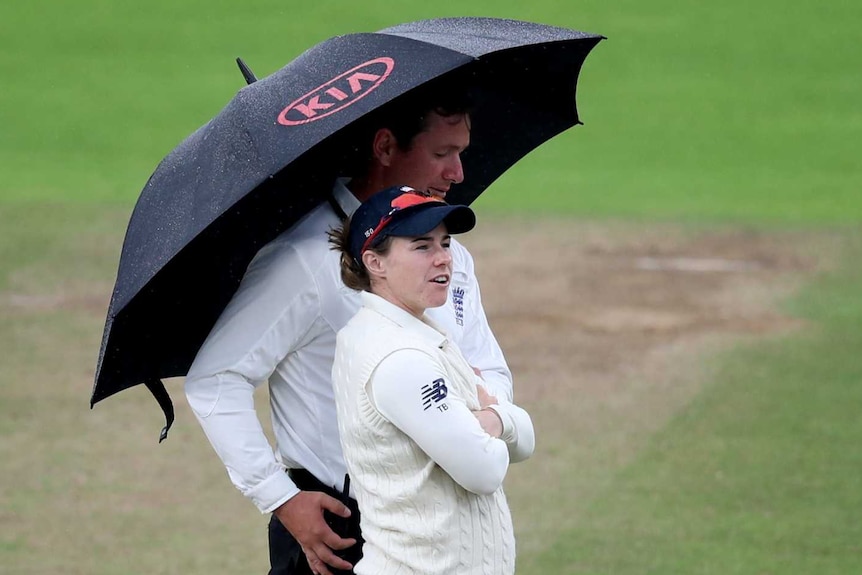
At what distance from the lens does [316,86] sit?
3396 mm

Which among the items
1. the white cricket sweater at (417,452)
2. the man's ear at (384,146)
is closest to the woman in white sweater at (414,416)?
the white cricket sweater at (417,452)

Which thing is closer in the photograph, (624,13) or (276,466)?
(276,466)

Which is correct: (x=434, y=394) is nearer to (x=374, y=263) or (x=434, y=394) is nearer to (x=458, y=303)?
(x=374, y=263)

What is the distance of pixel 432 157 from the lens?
3.44 metres

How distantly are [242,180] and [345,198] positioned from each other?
0.33 metres

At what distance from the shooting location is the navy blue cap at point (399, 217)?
3.07 meters

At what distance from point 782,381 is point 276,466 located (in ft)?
15.9

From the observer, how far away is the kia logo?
3.29 m

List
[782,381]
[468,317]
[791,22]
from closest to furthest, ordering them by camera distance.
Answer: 1. [468,317]
2. [782,381]
3. [791,22]

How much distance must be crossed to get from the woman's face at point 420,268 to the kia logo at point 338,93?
381mm

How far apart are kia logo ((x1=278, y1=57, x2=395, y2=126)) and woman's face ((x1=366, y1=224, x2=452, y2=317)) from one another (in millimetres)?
381

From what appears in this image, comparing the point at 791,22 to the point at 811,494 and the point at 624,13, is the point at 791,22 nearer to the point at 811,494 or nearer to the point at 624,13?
the point at 624,13

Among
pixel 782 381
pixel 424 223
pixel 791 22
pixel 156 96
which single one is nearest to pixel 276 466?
pixel 424 223

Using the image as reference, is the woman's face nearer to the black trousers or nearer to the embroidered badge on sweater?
the embroidered badge on sweater
